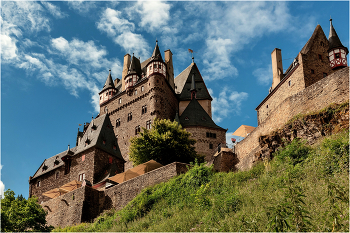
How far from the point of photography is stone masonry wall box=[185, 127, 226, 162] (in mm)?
43438

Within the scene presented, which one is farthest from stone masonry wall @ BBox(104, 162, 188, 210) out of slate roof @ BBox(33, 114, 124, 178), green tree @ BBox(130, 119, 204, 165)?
slate roof @ BBox(33, 114, 124, 178)

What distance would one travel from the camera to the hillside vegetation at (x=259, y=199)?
9.91 metres

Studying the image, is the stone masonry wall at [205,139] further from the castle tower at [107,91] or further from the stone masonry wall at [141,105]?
the castle tower at [107,91]

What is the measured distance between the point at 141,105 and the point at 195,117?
742 centimetres

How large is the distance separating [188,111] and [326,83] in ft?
89.1

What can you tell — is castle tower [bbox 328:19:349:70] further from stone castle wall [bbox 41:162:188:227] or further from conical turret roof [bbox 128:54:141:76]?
conical turret roof [bbox 128:54:141:76]

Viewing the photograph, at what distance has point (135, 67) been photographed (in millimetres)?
54812

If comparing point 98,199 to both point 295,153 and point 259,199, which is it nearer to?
point 295,153

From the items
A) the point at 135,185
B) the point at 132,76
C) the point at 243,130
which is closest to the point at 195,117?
the point at 243,130

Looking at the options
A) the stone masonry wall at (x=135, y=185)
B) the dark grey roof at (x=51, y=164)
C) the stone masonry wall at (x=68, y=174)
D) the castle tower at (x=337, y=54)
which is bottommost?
the stone masonry wall at (x=135, y=185)

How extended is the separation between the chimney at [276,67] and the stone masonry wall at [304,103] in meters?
13.5

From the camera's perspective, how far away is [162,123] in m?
36.6

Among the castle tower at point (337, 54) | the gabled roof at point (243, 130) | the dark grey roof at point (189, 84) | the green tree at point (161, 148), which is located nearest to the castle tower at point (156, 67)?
the dark grey roof at point (189, 84)

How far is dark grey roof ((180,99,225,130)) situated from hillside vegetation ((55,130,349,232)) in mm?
20371
